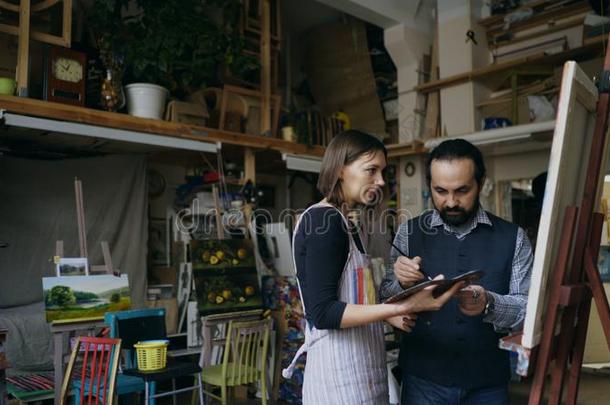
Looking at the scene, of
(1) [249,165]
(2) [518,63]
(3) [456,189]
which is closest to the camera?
(3) [456,189]

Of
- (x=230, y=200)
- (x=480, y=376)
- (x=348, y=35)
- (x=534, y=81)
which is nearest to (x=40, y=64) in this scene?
(x=230, y=200)

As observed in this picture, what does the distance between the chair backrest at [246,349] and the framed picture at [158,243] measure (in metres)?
1.97

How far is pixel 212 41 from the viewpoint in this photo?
496 cm

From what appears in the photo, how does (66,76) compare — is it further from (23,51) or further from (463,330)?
(463,330)

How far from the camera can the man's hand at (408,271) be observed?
5.07 feet

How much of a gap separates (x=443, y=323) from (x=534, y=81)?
4.83 m

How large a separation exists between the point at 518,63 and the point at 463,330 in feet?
15.0

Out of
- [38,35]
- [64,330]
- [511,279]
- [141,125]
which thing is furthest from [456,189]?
[38,35]

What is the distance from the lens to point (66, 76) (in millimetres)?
4070

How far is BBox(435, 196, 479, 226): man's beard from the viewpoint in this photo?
1.69m

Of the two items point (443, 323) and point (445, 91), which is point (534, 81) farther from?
point (443, 323)

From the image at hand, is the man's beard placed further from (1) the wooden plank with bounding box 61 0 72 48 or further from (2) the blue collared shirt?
(1) the wooden plank with bounding box 61 0 72 48

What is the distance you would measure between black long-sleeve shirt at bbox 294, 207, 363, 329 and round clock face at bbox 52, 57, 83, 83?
333cm

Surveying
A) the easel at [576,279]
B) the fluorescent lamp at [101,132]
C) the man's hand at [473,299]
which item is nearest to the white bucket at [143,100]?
the fluorescent lamp at [101,132]
